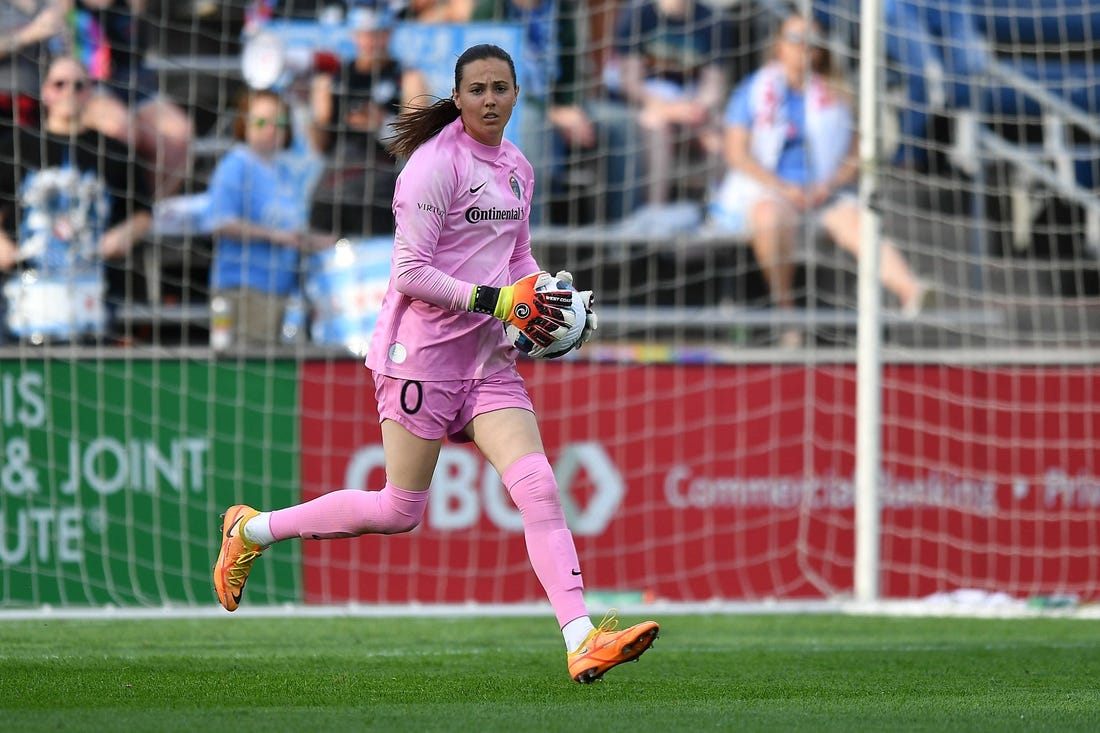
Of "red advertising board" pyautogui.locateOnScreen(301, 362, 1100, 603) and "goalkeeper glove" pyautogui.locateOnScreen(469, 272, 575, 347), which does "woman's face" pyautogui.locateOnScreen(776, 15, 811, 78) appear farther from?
"goalkeeper glove" pyautogui.locateOnScreen(469, 272, 575, 347)

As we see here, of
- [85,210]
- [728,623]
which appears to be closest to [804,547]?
[728,623]

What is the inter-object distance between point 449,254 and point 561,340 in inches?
20.0

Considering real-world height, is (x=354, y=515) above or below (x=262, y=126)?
below

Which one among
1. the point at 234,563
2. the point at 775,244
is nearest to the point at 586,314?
the point at 234,563

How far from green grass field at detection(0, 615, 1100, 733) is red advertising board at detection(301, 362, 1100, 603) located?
1.47 metres

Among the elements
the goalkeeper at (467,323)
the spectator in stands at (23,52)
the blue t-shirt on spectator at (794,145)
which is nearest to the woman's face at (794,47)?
the blue t-shirt on spectator at (794,145)

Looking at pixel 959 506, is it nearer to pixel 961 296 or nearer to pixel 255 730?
pixel 961 296

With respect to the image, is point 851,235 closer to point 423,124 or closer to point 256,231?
point 256,231

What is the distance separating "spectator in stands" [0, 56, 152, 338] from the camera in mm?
10391

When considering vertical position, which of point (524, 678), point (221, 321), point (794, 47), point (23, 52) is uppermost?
point (794, 47)

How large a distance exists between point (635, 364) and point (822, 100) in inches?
106

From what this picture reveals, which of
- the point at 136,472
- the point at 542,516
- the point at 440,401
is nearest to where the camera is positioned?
the point at 542,516

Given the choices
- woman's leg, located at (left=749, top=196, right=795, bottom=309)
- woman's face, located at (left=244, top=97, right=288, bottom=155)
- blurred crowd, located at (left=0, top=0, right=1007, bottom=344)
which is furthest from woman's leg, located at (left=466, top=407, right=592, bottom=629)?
woman's leg, located at (left=749, top=196, right=795, bottom=309)

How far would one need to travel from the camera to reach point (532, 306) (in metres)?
5.45
